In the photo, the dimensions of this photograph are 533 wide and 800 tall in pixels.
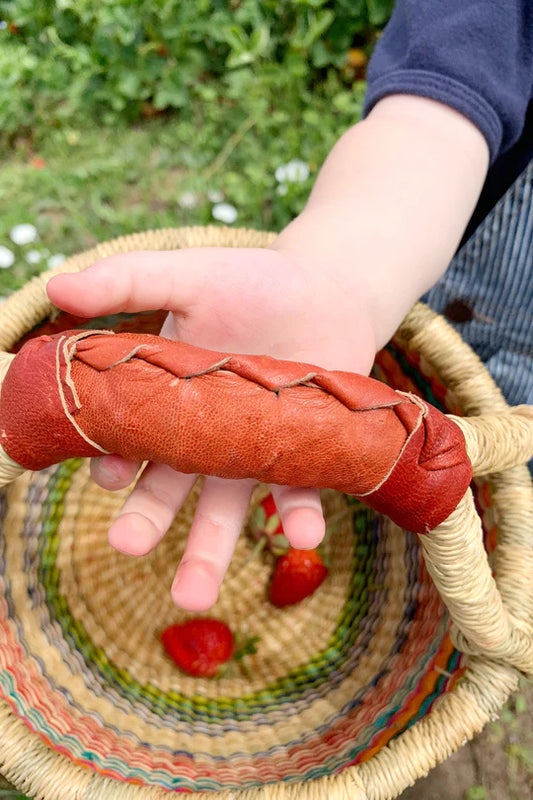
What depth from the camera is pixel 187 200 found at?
1.45 metres

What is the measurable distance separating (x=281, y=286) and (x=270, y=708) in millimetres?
631

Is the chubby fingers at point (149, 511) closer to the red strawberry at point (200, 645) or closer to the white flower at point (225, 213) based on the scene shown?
the red strawberry at point (200, 645)

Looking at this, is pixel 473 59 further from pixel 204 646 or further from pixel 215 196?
pixel 204 646

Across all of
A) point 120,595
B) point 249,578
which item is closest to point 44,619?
point 120,595

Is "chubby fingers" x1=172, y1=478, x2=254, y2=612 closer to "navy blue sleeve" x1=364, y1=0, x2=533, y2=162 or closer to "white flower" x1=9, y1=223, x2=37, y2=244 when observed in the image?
"navy blue sleeve" x1=364, y1=0, x2=533, y2=162

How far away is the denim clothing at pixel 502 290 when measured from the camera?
914mm

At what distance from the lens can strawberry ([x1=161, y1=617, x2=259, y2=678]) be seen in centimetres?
98

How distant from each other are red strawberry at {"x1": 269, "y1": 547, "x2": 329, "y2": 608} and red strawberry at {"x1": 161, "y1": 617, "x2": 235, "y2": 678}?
106 millimetres

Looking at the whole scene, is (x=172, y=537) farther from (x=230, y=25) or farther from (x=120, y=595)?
(x=230, y=25)

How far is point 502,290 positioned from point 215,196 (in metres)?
0.72

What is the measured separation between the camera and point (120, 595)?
105 centimetres

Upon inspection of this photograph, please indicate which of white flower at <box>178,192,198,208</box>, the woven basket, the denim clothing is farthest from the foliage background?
the woven basket

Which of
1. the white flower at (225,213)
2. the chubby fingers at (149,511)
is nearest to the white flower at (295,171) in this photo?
the white flower at (225,213)

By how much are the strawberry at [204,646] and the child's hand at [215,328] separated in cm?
36
